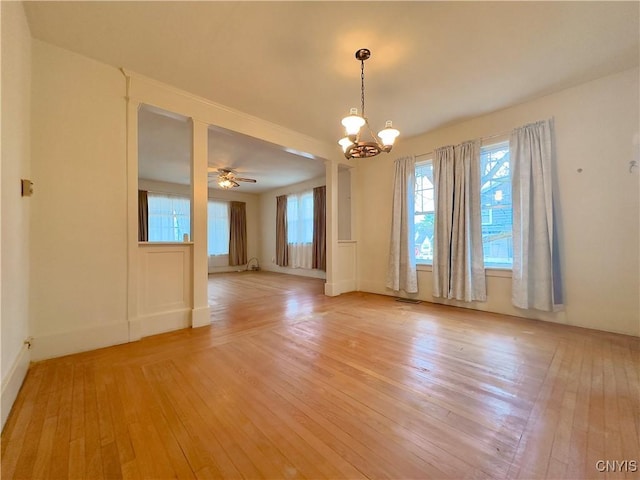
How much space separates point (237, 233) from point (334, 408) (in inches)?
298

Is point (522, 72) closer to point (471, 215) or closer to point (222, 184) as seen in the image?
point (471, 215)

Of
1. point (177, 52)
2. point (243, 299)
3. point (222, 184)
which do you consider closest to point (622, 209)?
point (177, 52)

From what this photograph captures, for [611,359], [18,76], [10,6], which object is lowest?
[611,359]

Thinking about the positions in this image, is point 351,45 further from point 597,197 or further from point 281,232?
point 281,232

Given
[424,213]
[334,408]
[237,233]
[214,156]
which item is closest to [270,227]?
[237,233]

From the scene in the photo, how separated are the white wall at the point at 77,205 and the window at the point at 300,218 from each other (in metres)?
5.03

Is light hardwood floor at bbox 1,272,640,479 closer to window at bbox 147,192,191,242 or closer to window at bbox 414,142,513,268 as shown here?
window at bbox 414,142,513,268

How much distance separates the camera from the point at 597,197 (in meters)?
2.72

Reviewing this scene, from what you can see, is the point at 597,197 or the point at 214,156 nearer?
the point at 597,197

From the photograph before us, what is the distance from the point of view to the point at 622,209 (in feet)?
8.50

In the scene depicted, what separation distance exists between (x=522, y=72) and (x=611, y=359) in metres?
2.77

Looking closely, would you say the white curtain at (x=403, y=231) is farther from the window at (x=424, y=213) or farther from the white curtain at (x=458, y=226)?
the white curtain at (x=458, y=226)

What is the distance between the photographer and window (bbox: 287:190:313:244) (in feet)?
23.7

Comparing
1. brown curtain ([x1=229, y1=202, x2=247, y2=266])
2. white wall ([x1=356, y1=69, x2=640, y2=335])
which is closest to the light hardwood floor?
white wall ([x1=356, y1=69, x2=640, y2=335])
